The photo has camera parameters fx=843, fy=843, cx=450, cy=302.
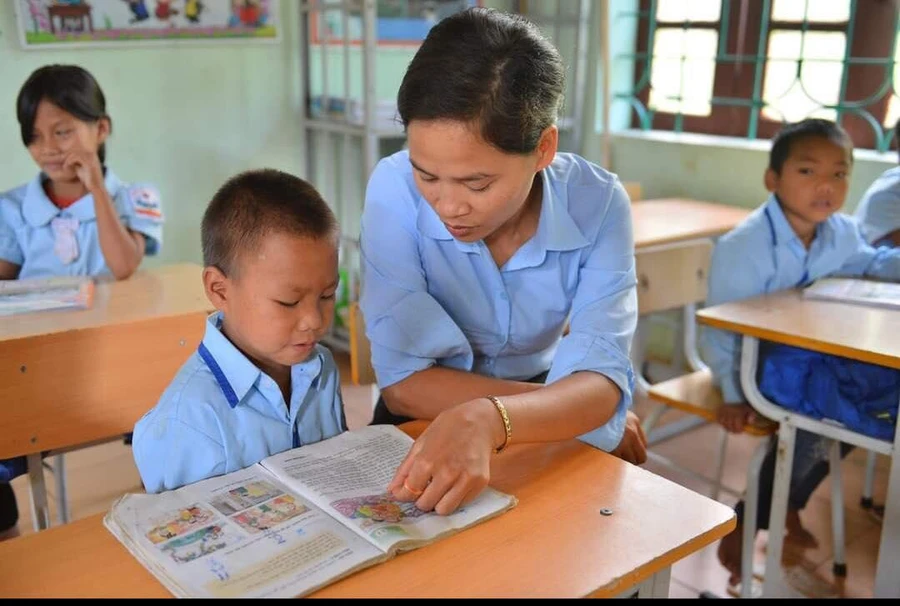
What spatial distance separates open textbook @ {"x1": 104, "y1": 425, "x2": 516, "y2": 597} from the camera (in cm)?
82

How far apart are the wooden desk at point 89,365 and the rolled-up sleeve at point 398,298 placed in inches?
27.0

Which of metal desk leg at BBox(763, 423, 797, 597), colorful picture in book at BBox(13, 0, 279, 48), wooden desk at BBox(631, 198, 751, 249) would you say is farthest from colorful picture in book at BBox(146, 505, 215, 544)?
colorful picture in book at BBox(13, 0, 279, 48)

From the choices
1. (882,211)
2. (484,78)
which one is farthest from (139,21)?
(882,211)

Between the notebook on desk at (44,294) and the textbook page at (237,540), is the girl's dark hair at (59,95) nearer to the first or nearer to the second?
the notebook on desk at (44,294)

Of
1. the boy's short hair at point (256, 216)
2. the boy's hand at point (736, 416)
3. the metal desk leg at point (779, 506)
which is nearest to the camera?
the boy's short hair at point (256, 216)

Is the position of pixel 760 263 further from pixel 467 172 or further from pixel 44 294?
pixel 44 294

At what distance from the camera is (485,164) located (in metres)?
1.13

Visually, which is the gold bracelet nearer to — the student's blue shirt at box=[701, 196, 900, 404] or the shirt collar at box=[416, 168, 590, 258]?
the shirt collar at box=[416, 168, 590, 258]

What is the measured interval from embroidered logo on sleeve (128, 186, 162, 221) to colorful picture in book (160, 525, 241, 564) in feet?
5.64

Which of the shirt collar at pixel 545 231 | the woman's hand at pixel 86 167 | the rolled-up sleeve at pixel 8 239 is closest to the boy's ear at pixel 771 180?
the shirt collar at pixel 545 231

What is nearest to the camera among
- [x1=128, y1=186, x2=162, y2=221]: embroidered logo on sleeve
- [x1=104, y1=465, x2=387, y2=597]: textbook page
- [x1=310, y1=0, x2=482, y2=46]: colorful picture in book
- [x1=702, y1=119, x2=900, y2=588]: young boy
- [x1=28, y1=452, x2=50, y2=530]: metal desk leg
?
[x1=104, y1=465, x2=387, y2=597]: textbook page

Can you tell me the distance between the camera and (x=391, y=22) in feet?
12.6

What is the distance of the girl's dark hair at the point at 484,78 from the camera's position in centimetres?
110

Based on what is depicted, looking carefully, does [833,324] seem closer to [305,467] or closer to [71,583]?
[305,467]
